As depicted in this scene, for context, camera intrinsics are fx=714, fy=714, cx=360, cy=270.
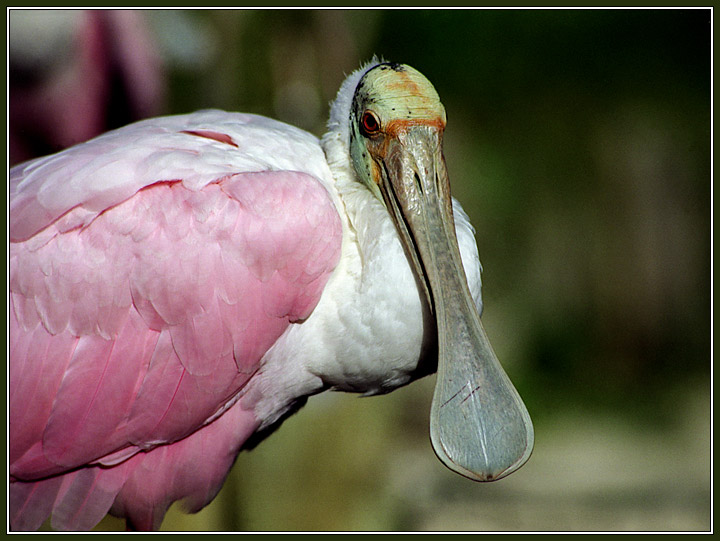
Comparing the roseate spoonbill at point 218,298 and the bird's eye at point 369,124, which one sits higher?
the bird's eye at point 369,124

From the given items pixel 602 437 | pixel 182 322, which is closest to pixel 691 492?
pixel 602 437

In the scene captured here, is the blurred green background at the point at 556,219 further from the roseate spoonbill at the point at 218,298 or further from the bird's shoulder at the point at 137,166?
the roseate spoonbill at the point at 218,298

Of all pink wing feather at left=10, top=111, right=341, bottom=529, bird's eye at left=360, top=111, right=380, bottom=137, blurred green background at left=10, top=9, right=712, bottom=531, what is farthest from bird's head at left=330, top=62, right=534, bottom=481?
blurred green background at left=10, top=9, right=712, bottom=531

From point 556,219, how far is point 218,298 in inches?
136

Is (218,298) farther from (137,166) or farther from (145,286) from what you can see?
(137,166)

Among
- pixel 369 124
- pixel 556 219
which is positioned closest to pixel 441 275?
pixel 369 124

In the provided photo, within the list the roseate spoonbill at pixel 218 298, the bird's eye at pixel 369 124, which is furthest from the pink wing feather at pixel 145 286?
the bird's eye at pixel 369 124

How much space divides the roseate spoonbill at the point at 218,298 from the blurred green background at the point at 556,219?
193cm

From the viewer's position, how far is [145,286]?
1.48m

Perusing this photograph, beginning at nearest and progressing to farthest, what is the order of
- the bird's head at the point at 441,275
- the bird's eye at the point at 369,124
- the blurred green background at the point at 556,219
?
the bird's head at the point at 441,275, the bird's eye at the point at 369,124, the blurred green background at the point at 556,219

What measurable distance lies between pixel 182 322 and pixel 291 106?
2.16 metres

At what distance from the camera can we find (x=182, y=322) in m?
1.50

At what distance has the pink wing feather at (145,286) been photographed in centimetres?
147

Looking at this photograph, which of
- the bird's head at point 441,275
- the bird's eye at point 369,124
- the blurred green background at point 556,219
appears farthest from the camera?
the blurred green background at point 556,219
